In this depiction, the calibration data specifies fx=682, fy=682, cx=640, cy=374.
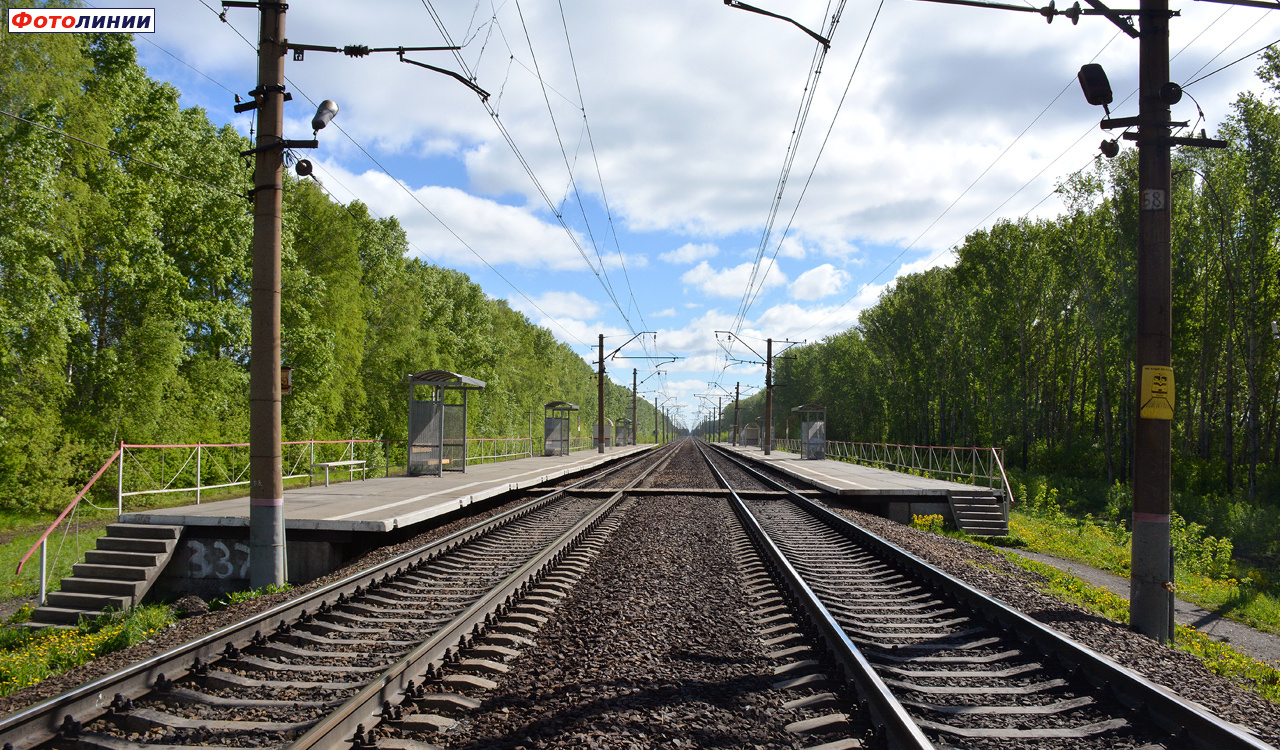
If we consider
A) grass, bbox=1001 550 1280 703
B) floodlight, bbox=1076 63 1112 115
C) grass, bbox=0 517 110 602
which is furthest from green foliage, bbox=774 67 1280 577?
grass, bbox=0 517 110 602

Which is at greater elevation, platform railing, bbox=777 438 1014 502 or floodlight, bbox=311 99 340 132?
floodlight, bbox=311 99 340 132

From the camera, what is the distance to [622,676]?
4477mm

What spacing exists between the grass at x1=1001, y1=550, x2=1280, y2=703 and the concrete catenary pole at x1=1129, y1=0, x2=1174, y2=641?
2.19ft

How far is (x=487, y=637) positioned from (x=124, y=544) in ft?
21.5

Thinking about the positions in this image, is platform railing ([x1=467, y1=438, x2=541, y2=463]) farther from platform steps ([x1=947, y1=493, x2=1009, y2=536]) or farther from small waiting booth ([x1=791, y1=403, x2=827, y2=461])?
platform steps ([x1=947, y1=493, x2=1009, y2=536])

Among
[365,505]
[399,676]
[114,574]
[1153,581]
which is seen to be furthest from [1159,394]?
[114,574]

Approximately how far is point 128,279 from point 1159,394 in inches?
1019

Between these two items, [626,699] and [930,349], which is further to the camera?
[930,349]

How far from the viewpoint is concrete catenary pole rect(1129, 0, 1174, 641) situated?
20.9 ft

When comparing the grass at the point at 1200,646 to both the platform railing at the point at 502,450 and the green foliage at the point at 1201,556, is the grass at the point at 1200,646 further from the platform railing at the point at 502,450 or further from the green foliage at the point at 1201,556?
the platform railing at the point at 502,450

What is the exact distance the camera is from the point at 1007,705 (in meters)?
4.12

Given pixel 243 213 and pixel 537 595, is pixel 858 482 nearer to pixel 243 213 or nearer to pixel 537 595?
pixel 537 595

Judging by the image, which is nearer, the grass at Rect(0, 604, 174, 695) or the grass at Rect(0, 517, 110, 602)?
the grass at Rect(0, 604, 174, 695)

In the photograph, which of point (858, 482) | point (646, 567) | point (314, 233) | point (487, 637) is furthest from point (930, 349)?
point (487, 637)
